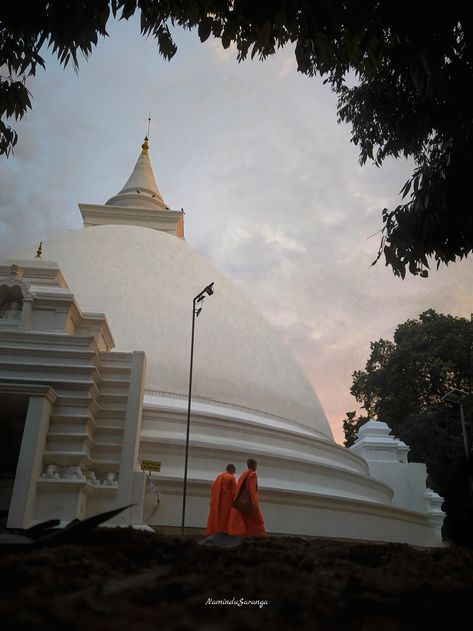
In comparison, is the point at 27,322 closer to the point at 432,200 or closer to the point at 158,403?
the point at 158,403

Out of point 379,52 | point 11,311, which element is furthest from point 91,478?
point 379,52

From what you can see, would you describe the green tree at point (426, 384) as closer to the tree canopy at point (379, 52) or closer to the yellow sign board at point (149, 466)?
the yellow sign board at point (149, 466)

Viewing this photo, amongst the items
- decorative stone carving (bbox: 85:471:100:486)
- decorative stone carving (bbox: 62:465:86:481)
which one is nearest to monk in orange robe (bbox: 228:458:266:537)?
decorative stone carving (bbox: 62:465:86:481)

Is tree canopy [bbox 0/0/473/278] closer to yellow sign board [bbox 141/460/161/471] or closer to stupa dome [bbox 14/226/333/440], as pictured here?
yellow sign board [bbox 141/460/161/471]

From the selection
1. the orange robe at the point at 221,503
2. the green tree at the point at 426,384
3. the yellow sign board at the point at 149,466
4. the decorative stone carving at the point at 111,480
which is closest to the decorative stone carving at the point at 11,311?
the decorative stone carving at the point at 111,480

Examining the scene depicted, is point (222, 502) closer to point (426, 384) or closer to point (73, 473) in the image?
point (73, 473)

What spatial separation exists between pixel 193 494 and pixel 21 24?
9475mm

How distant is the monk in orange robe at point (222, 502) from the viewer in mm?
8516

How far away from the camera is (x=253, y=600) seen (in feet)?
3.75

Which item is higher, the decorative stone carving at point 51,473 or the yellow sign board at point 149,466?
the yellow sign board at point 149,466

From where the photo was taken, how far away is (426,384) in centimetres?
2859

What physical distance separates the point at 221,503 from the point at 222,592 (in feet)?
25.5

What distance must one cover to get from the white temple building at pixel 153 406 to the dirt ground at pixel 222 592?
30.0 ft

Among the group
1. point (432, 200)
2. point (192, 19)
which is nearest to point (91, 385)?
point (432, 200)
